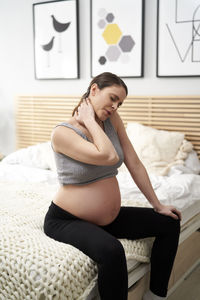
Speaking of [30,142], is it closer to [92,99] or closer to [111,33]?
[111,33]

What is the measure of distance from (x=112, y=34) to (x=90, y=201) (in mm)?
2160

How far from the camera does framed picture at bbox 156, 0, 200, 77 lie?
115 inches

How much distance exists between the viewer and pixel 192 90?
3018 millimetres

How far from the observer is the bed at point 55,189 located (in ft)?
4.39

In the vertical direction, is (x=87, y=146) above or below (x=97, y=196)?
above

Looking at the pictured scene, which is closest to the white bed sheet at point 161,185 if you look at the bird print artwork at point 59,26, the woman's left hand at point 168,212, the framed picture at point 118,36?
the woman's left hand at point 168,212

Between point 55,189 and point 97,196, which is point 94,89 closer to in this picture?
point 97,196

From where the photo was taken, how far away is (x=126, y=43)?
327 centimetres

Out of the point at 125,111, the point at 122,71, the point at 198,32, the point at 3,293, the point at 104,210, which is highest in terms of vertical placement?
the point at 198,32

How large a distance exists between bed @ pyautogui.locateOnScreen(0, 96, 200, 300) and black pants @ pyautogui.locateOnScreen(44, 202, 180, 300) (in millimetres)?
45

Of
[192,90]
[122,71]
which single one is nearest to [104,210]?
[192,90]

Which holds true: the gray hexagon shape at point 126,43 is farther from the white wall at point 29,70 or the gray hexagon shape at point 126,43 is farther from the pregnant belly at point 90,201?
the pregnant belly at point 90,201

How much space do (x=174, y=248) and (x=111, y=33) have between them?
2.25 meters

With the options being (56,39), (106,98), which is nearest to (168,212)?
(106,98)
